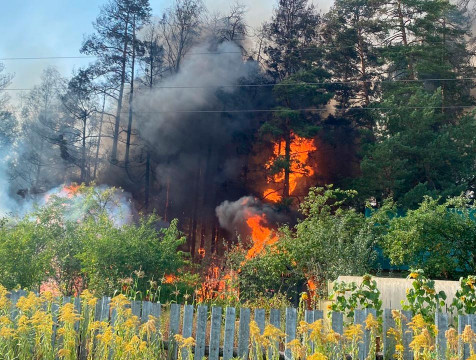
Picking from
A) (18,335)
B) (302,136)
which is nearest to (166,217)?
(302,136)

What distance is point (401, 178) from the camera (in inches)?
1030

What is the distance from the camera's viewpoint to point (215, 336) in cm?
658

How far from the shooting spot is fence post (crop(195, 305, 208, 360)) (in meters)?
6.55

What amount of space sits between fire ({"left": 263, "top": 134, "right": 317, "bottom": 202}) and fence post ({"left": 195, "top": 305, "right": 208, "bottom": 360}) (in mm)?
24501

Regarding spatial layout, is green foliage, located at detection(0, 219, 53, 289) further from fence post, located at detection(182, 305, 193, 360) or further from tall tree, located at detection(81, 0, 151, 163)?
tall tree, located at detection(81, 0, 151, 163)

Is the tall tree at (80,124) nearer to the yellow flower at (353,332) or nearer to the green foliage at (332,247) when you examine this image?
the green foliage at (332,247)

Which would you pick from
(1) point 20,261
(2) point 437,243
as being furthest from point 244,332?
(2) point 437,243

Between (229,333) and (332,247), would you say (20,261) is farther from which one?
(332,247)

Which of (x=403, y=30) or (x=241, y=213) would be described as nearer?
(x=241, y=213)

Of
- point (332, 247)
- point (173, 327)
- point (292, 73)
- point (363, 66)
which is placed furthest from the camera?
point (292, 73)

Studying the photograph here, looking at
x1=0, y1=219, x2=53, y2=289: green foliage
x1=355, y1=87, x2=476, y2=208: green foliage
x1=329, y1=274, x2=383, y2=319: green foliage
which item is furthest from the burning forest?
x1=329, y1=274, x2=383, y2=319: green foliage

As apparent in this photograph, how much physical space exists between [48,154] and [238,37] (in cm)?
→ 1623

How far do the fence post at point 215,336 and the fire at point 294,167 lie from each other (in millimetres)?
24493

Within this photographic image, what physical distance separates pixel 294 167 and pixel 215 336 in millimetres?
25290
